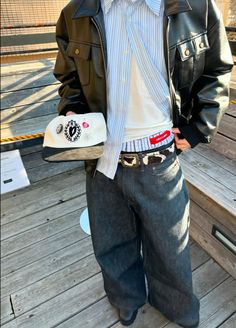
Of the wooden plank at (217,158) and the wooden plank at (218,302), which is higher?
the wooden plank at (217,158)

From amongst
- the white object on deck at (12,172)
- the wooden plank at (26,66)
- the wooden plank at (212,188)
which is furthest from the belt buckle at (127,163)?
the wooden plank at (26,66)

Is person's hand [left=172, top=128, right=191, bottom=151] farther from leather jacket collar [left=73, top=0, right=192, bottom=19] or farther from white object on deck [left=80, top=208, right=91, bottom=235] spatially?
white object on deck [left=80, top=208, right=91, bottom=235]

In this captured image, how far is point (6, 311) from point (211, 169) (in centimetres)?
128

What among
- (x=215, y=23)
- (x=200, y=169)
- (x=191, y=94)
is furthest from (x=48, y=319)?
(x=215, y=23)

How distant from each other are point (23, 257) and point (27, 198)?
569mm

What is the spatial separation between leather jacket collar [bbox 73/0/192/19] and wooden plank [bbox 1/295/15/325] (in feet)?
4.41

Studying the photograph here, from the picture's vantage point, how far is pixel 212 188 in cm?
142

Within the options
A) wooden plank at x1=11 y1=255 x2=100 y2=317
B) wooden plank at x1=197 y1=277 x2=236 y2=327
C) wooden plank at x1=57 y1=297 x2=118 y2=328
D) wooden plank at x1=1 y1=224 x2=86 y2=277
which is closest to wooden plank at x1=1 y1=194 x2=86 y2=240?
wooden plank at x1=1 y1=224 x2=86 y2=277

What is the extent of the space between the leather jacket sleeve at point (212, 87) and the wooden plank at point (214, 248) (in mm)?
824

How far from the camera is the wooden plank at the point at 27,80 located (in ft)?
6.84

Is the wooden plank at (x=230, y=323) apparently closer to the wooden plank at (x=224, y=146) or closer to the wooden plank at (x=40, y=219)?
the wooden plank at (x=224, y=146)

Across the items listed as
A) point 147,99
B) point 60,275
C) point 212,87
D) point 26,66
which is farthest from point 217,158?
point 26,66

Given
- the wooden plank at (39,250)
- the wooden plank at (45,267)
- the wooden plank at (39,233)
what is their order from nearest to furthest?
1. the wooden plank at (45,267)
2. the wooden plank at (39,250)
3. the wooden plank at (39,233)

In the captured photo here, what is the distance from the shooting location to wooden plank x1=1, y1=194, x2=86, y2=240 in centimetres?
186
